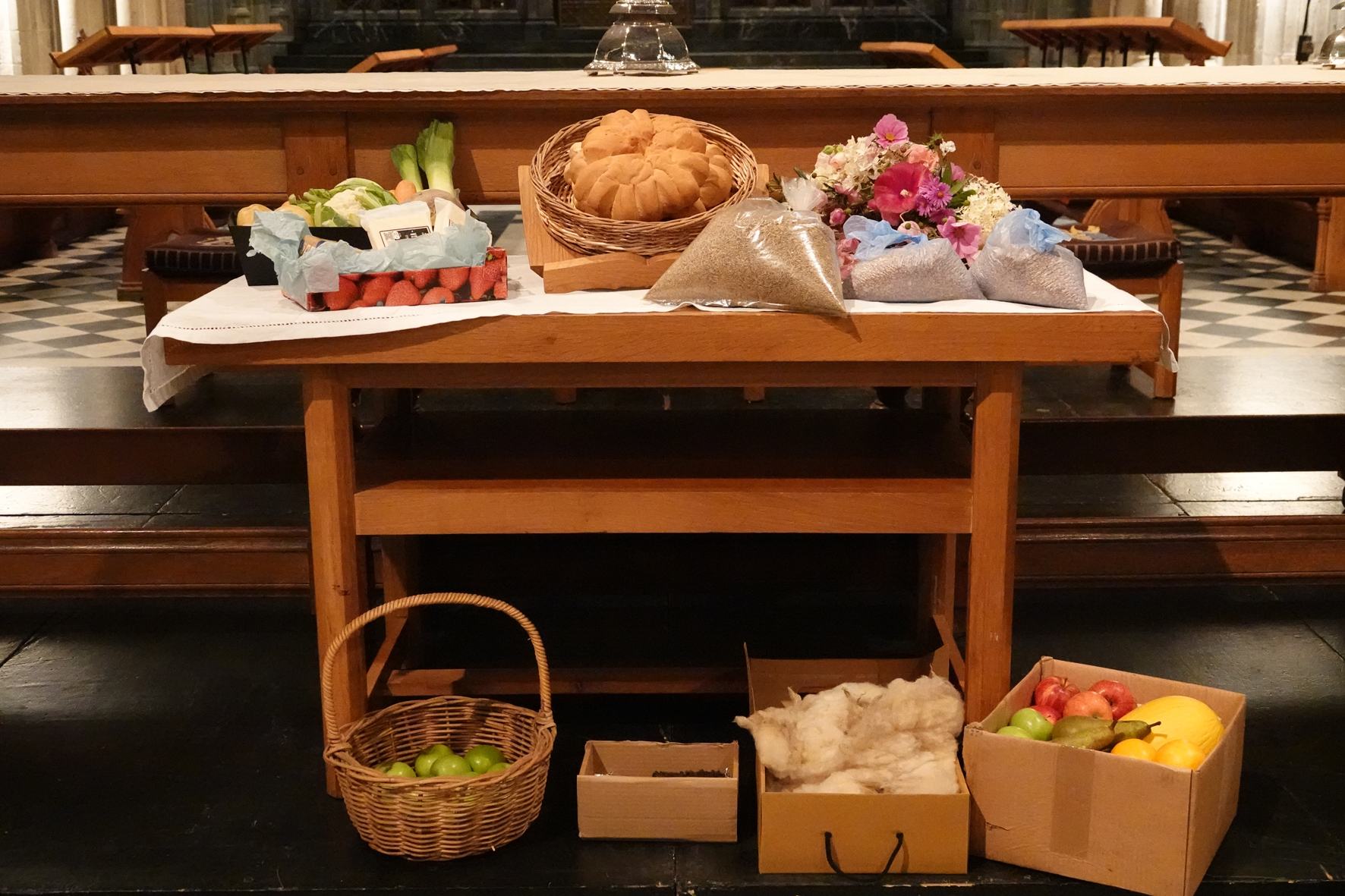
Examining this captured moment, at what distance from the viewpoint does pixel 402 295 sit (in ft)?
6.42

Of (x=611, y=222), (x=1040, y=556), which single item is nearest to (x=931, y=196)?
(x=611, y=222)

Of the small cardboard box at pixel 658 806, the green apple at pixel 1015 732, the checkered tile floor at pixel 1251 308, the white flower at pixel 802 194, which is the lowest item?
the checkered tile floor at pixel 1251 308

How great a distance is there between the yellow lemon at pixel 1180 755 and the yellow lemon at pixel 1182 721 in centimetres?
1

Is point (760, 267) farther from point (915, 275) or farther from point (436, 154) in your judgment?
point (436, 154)

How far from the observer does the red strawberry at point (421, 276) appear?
6.44ft

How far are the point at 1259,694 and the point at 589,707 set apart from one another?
3.93ft

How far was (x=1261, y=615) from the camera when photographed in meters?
2.79

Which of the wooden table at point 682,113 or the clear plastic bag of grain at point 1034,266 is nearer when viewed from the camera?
the clear plastic bag of grain at point 1034,266

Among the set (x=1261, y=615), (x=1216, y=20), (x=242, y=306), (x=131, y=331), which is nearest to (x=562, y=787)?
(x=242, y=306)

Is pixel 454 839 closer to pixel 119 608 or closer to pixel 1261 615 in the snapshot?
A: pixel 119 608

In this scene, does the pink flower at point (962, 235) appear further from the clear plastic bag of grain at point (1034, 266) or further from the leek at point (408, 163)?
the leek at point (408, 163)

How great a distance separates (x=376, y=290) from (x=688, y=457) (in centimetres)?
54

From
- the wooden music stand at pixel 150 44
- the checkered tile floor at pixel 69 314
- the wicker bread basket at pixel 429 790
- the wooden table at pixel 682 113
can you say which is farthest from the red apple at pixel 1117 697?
the wooden music stand at pixel 150 44

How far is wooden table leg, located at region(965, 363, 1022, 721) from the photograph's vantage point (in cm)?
197
